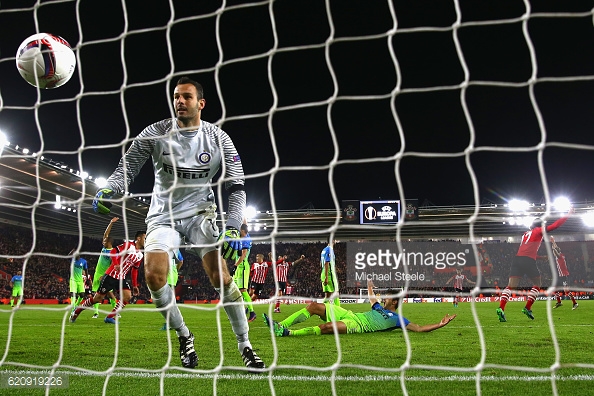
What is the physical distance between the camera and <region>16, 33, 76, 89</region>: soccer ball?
4000mm

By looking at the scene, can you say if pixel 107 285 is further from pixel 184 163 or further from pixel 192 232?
pixel 184 163

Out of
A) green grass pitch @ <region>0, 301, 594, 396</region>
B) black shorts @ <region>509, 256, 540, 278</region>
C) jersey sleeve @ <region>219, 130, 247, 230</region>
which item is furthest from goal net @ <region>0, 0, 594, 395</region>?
black shorts @ <region>509, 256, 540, 278</region>

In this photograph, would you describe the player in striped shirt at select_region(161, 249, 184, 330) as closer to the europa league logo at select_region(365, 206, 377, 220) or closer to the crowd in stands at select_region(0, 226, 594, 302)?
the crowd in stands at select_region(0, 226, 594, 302)

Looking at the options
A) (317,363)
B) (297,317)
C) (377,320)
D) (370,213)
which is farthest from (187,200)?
(370,213)

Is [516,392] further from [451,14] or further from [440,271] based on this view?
[440,271]

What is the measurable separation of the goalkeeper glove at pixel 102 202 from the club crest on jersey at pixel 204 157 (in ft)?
2.48

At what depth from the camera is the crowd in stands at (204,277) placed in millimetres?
28797

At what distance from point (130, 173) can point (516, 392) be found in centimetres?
321

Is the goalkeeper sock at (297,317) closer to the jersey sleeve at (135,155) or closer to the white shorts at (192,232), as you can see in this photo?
the white shorts at (192,232)

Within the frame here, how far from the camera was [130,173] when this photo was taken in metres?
4.17

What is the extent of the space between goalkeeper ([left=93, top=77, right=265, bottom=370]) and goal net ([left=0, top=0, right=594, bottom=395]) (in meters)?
0.21

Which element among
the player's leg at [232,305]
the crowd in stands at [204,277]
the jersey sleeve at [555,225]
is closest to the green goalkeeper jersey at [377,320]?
the jersey sleeve at [555,225]

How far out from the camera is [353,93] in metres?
26.0

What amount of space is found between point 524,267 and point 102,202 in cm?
840
